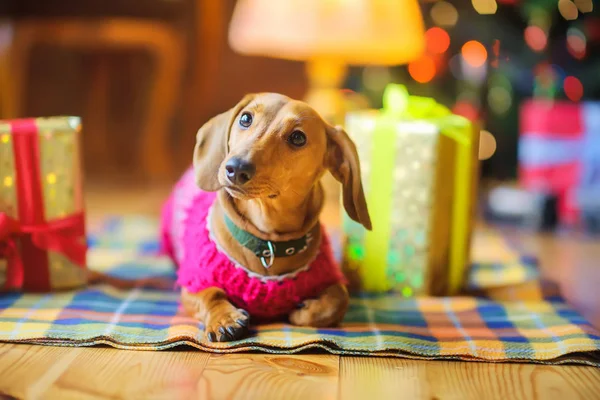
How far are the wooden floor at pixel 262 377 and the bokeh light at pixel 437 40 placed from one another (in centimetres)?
214

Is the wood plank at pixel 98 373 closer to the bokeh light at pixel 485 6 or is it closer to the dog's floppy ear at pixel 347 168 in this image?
the dog's floppy ear at pixel 347 168

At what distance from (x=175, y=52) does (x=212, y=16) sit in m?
0.29

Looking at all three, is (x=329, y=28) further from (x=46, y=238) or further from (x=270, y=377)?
Answer: (x=270, y=377)

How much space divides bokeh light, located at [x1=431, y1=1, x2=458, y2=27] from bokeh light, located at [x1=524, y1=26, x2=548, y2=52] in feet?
1.09

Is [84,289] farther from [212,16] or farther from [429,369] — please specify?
[212,16]

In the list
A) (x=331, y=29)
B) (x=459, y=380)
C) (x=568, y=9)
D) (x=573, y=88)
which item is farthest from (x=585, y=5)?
(x=459, y=380)

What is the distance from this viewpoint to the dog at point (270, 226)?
3.92ft

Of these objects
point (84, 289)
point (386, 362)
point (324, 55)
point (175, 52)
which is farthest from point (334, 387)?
point (175, 52)

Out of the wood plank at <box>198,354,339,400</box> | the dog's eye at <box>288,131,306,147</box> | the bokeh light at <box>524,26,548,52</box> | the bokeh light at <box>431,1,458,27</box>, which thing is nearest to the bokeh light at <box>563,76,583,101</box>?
the bokeh light at <box>524,26,548,52</box>

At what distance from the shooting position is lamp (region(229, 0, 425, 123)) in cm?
209

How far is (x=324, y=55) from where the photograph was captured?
2.20 m

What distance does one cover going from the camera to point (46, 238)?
143 cm

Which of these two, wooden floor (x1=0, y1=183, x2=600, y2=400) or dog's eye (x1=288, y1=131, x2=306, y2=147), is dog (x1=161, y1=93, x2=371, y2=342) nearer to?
dog's eye (x1=288, y1=131, x2=306, y2=147)

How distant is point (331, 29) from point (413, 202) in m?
0.79
